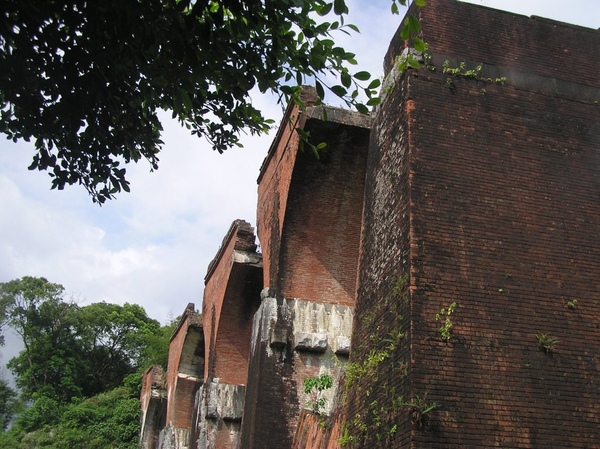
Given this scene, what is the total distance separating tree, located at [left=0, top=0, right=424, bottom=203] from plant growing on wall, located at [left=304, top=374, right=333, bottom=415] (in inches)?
245

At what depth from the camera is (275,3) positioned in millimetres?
4477

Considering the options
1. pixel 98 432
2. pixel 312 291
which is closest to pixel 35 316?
pixel 98 432

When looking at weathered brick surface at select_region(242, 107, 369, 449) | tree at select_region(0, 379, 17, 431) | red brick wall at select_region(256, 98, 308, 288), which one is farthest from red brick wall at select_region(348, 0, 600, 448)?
tree at select_region(0, 379, 17, 431)

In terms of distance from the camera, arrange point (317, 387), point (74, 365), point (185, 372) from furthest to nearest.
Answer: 1. point (74, 365)
2. point (185, 372)
3. point (317, 387)

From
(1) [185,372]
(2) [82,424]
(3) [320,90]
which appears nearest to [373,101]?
(3) [320,90]

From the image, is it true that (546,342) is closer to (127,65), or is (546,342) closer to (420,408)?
(420,408)

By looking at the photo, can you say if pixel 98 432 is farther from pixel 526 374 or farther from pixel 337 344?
pixel 526 374

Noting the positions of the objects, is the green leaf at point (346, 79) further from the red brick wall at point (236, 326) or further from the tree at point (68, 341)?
the tree at point (68, 341)

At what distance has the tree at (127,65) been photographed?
171 inches

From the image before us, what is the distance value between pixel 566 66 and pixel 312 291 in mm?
5224

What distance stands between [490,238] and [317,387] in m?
5.00

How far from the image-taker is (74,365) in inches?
1361

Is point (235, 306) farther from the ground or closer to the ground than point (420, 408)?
farther from the ground

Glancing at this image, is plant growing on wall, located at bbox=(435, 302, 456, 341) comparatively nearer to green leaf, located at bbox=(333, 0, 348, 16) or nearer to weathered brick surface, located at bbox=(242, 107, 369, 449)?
green leaf, located at bbox=(333, 0, 348, 16)
